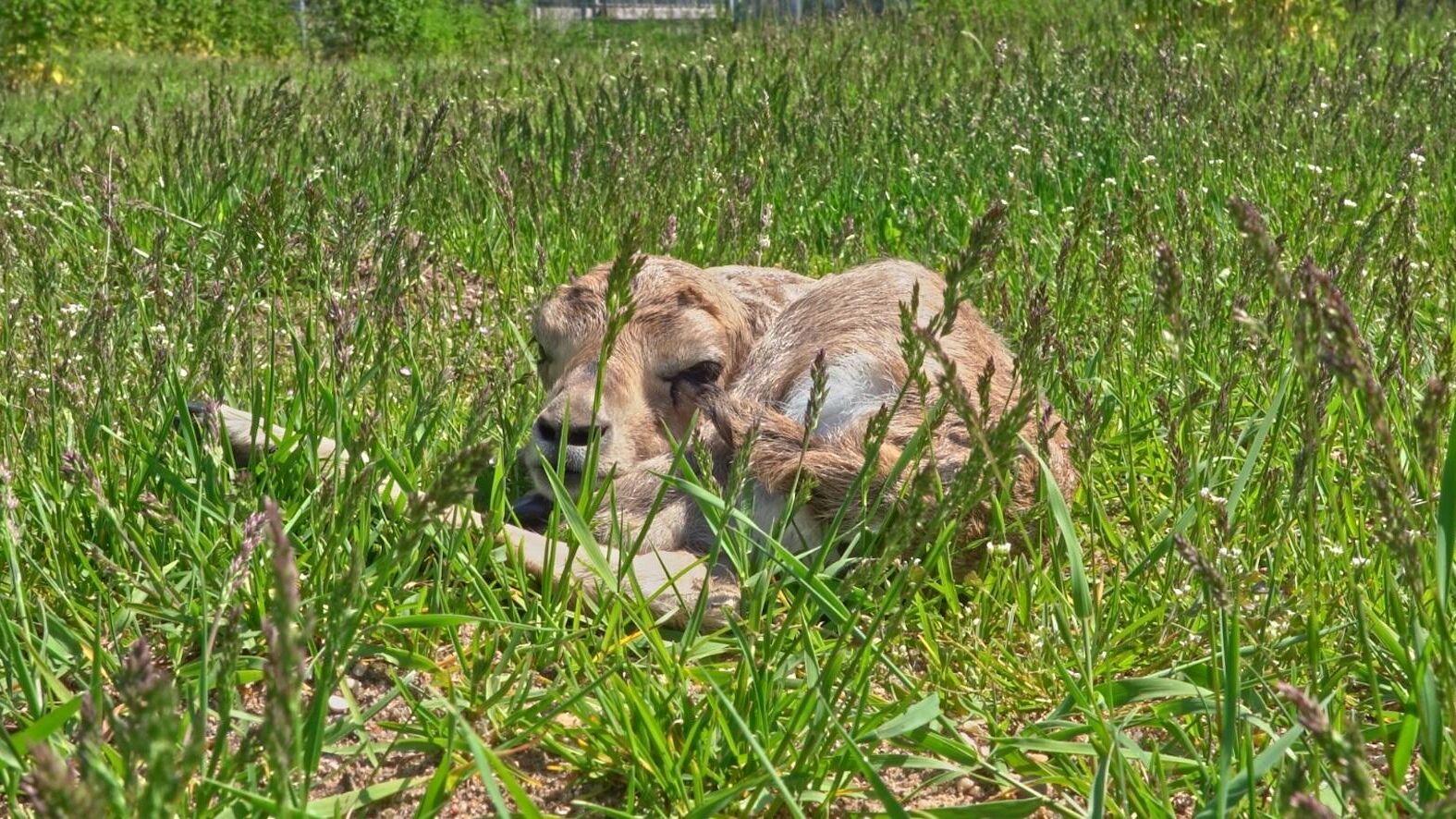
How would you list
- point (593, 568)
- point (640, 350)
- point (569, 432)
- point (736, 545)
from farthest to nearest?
1. point (640, 350)
2. point (569, 432)
3. point (736, 545)
4. point (593, 568)

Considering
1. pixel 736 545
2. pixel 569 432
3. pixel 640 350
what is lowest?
pixel 736 545

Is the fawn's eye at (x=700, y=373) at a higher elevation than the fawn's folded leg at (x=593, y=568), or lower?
higher

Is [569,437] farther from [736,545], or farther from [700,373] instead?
[736,545]

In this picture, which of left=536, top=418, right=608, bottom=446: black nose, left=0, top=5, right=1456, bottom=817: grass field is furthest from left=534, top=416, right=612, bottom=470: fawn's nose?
left=0, top=5, right=1456, bottom=817: grass field

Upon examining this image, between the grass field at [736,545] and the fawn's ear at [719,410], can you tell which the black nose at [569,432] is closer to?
the grass field at [736,545]

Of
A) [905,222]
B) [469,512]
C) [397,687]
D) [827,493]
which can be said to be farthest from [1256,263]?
[905,222]

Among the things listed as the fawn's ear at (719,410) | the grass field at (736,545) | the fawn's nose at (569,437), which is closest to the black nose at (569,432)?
the fawn's nose at (569,437)

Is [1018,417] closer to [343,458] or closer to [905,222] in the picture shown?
[343,458]

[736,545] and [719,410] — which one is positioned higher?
[719,410]

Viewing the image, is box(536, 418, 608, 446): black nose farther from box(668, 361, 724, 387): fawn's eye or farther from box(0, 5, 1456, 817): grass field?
box(668, 361, 724, 387): fawn's eye

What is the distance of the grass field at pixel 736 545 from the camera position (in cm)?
186

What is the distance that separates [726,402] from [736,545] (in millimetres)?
420

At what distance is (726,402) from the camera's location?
324cm

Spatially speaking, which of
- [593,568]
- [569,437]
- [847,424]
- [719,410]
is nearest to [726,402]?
[719,410]
